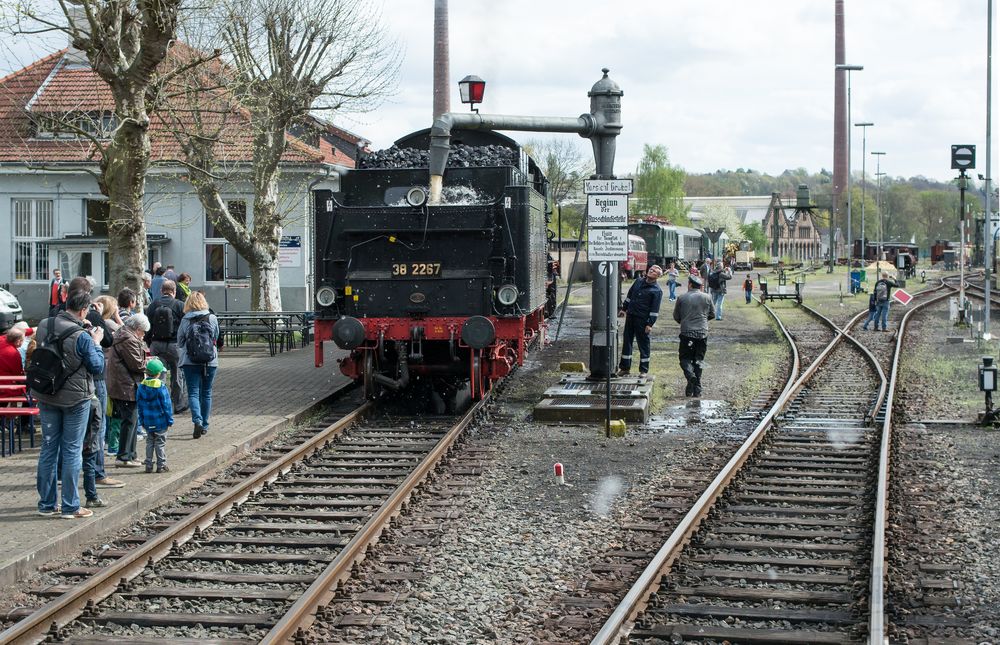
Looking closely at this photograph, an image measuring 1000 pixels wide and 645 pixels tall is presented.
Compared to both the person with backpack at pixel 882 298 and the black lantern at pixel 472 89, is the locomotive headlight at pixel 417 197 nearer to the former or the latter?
the black lantern at pixel 472 89

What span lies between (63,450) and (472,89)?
9.53 metres

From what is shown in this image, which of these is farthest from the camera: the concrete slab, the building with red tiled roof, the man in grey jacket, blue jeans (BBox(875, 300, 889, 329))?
the building with red tiled roof

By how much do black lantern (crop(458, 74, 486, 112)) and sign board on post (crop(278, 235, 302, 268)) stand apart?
9192 mm

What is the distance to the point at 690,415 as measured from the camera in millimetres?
13945

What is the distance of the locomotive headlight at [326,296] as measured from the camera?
13.6m

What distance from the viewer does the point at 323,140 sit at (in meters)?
38.0

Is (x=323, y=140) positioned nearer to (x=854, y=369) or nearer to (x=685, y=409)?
(x=854, y=369)

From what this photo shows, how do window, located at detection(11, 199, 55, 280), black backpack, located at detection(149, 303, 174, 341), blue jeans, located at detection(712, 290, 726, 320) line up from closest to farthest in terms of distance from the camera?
black backpack, located at detection(149, 303, 174, 341)
blue jeans, located at detection(712, 290, 726, 320)
window, located at detection(11, 199, 55, 280)

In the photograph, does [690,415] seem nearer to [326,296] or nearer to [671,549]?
[326,296]

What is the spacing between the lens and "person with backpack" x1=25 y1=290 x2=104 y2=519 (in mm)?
8227

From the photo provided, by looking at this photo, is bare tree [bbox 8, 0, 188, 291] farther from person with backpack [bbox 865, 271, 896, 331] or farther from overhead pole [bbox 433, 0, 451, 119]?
overhead pole [bbox 433, 0, 451, 119]

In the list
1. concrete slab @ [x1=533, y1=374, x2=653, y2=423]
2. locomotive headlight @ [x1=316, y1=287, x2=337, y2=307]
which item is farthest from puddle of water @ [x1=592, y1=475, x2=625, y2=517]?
locomotive headlight @ [x1=316, y1=287, x2=337, y2=307]

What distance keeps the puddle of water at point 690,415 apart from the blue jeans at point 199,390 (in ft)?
16.4

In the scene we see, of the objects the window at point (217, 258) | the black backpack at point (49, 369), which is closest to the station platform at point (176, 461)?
the black backpack at point (49, 369)
